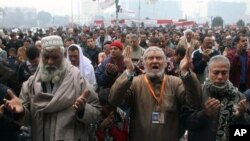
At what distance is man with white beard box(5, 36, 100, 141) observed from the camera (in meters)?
4.04

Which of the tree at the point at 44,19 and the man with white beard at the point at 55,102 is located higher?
the man with white beard at the point at 55,102

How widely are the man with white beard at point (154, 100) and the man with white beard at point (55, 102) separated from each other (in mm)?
346

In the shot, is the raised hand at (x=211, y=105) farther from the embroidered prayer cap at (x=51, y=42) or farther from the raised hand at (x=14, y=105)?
the raised hand at (x=14, y=105)

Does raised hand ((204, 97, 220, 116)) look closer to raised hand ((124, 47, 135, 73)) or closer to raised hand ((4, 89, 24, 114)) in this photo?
raised hand ((124, 47, 135, 73))

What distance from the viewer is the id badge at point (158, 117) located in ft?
14.2

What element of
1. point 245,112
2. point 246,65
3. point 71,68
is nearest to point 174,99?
point 245,112

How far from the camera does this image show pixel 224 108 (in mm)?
4230

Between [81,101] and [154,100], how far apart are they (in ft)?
2.59

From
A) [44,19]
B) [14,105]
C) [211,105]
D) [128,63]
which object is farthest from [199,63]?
[44,19]

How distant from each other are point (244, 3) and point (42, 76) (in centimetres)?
19107

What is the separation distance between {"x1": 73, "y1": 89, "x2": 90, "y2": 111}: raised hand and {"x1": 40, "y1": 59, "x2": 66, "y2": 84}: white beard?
0.31 metres

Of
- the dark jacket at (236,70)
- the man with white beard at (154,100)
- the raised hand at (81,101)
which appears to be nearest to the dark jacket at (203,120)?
the man with white beard at (154,100)

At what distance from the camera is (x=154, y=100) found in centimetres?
436

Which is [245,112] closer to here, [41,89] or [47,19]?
[41,89]
